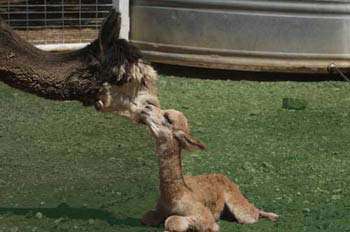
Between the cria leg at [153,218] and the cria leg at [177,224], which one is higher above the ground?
the cria leg at [177,224]

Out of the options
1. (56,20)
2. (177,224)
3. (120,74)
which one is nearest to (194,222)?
(177,224)

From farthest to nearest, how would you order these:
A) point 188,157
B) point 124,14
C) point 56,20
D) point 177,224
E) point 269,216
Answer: point 56,20
point 124,14
point 188,157
point 269,216
point 177,224

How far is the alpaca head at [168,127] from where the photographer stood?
4.23 meters

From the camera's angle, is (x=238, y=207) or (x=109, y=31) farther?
(x=238, y=207)

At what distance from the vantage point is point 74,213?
186 inches

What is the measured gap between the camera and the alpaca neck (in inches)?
167

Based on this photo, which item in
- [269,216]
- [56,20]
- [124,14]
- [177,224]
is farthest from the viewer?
[56,20]

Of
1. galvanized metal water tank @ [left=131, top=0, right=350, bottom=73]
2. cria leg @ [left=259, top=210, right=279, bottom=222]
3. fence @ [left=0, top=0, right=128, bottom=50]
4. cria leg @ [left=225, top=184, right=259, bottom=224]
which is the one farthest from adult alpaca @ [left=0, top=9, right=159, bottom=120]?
fence @ [left=0, top=0, right=128, bottom=50]

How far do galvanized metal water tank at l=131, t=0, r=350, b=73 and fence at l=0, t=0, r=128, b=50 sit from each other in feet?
5.45

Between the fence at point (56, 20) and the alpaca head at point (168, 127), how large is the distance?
5.83m

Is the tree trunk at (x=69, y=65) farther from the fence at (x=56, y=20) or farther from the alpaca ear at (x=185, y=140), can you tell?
the fence at (x=56, y=20)

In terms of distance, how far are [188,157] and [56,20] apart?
5.07m

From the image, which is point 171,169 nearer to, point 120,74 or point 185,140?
point 185,140

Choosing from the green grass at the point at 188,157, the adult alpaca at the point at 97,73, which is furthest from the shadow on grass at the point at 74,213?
the adult alpaca at the point at 97,73
